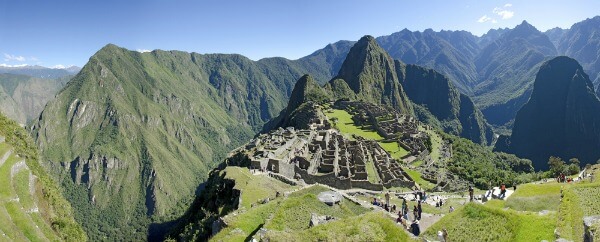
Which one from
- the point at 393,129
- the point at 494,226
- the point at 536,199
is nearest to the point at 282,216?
the point at 494,226

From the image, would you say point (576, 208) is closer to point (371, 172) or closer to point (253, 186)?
point (253, 186)

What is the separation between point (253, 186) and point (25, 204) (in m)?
30.9

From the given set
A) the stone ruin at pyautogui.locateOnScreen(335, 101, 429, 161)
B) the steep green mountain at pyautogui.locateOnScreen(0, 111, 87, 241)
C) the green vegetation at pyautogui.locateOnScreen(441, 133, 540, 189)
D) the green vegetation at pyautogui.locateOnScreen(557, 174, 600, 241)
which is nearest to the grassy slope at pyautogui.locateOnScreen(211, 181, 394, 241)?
the green vegetation at pyautogui.locateOnScreen(557, 174, 600, 241)

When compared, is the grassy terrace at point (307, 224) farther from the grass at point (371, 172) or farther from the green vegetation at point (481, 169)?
the green vegetation at point (481, 169)

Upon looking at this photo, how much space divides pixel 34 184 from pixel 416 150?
260 feet

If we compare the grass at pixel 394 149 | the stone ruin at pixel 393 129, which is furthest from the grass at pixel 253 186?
the stone ruin at pixel 393 129

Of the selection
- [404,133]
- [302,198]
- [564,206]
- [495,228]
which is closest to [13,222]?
[302,198]

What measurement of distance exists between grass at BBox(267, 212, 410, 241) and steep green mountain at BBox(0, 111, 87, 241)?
3918 cm

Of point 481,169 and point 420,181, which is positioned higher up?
point 420,181

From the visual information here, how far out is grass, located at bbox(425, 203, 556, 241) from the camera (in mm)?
18328

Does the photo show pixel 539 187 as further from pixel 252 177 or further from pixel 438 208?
pixel 252 177

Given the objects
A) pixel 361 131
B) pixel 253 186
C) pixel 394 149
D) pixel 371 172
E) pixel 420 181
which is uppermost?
pixel 253 186

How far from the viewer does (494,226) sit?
19.2 meters

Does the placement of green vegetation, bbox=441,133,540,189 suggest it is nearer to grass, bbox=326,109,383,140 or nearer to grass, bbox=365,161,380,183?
grass, bbox=326,109,383,140
